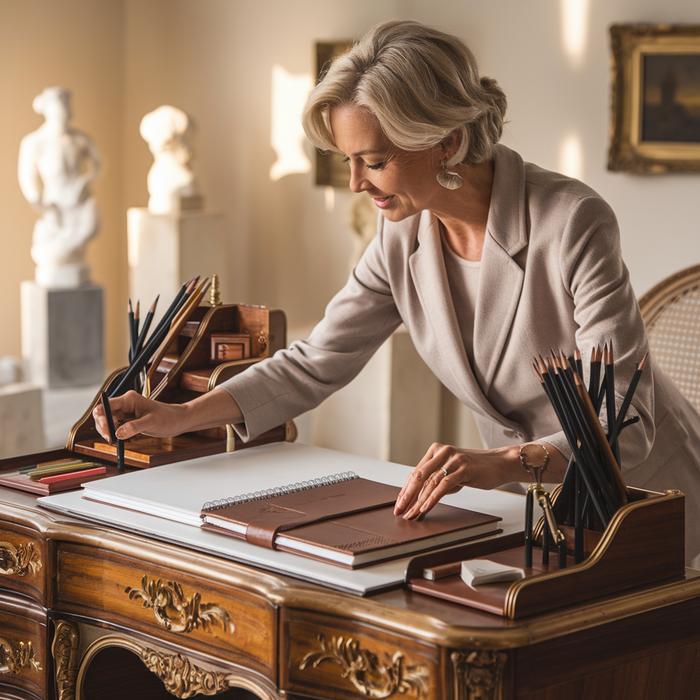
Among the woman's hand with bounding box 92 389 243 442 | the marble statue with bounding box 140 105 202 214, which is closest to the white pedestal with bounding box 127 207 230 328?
the marble statue with bounding box 140 105 202 214

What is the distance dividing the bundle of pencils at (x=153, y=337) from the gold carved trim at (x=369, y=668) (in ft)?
2.63

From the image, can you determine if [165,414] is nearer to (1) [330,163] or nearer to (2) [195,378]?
(2) [195,378]

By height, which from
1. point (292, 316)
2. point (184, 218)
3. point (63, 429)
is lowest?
point (63, 429)

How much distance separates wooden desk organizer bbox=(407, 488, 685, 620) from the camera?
1.65m

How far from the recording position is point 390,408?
6398mm

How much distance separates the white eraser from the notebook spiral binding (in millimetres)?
429

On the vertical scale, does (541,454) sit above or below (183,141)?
below

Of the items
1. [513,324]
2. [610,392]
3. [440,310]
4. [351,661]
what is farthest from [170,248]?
[351,661]

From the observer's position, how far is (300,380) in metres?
2.55

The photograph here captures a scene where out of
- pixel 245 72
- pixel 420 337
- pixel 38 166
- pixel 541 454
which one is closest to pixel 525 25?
pixel 245 72

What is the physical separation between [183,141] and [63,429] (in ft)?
5.31

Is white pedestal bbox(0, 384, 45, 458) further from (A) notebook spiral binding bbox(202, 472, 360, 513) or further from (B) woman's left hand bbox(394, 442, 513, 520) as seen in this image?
(B) woman's left hand bbox(394, 442, 513, 520)

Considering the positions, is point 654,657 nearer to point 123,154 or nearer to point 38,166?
point 38,166

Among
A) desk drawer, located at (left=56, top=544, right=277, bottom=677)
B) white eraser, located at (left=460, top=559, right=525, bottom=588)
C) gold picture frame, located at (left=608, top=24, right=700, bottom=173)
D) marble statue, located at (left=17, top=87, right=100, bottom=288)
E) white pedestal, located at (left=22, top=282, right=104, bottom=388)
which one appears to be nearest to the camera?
white eraser, located at (left=460, top=559, right=525, bottom=588)
